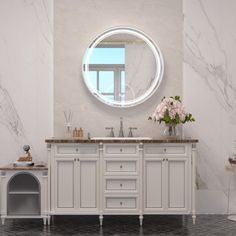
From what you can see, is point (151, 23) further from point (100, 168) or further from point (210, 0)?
point (100, 168)

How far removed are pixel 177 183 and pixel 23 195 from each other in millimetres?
1603

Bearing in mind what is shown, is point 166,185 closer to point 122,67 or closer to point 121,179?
point 121,179

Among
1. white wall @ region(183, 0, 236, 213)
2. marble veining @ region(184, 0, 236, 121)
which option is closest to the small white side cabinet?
white wall @ region(183, 0, 236, 213)

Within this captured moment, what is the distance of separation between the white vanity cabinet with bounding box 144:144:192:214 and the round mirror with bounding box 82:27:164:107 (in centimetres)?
75

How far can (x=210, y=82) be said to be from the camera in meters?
4.82

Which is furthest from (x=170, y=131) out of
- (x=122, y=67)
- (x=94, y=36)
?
(x=94, y=36)

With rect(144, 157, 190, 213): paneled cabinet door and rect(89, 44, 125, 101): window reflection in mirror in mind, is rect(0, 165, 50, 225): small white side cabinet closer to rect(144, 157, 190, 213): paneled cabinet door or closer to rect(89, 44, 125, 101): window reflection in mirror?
rect(144, 157, 190, 213): paneled cabinet door

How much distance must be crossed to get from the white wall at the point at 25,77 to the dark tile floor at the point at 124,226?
779mm

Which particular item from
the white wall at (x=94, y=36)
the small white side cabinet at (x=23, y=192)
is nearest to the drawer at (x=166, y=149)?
the white wall at (x=94, y=36)

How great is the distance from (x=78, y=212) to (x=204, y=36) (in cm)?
235

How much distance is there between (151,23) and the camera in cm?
479

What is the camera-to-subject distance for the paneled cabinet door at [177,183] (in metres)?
4.26

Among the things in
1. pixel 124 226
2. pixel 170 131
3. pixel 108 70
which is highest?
pixel 108 70

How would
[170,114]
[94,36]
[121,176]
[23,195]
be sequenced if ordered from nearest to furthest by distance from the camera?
[121,176] < [170,114] < [23,195] < [94,36]
